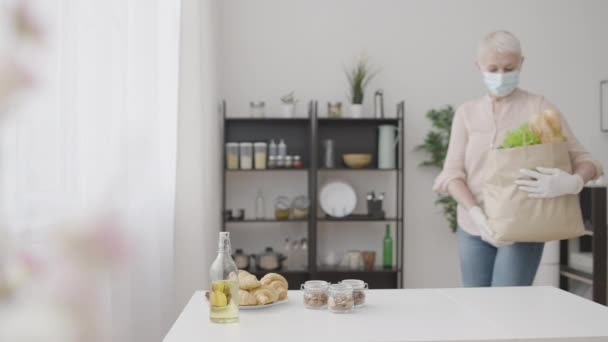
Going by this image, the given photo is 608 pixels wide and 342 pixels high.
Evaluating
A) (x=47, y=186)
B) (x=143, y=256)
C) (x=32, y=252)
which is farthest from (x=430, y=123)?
(x=32, y=252)

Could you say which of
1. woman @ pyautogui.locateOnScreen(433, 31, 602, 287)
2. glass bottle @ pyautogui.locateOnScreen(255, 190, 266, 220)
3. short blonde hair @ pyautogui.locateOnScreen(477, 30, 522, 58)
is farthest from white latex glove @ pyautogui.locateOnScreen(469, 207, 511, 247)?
glass bottle @ pyautogui.locateOnScreen(255, 190, 266, 220)

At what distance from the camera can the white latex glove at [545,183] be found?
2.08 meters

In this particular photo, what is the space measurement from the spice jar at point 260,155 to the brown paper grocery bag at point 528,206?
2174 millimetres

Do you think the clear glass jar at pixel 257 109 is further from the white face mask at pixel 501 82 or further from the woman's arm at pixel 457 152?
the white face mask at pixel 501 82

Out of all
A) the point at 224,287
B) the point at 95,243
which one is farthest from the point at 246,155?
the point at 95,243

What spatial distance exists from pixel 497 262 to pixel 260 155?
7.01 ft

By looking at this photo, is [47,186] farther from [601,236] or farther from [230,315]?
[601,236]

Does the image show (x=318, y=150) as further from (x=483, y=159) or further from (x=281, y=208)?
(x=483, y=159)

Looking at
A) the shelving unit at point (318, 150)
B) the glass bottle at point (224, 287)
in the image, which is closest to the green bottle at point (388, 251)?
the shelving unit at point (318, 150)

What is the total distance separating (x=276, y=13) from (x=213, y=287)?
3167mm

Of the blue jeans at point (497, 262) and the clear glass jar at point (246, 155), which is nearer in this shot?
the blue jeans at point (497, 262)

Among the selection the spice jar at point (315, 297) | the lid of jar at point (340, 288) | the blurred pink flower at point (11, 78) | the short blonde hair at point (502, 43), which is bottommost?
the spice jar at point (315, 297)

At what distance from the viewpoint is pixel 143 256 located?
7.72ft

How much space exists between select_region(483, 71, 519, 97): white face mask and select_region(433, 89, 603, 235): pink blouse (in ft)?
0.17
